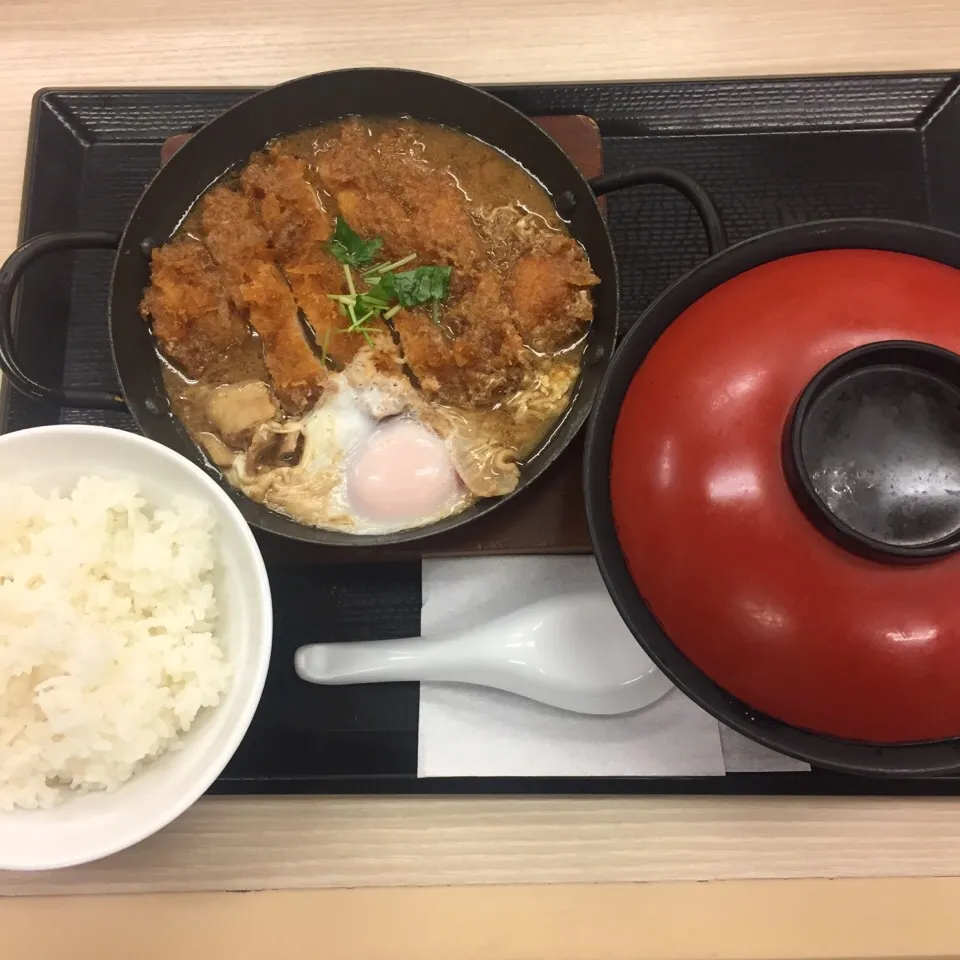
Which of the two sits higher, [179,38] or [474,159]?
[179,38]

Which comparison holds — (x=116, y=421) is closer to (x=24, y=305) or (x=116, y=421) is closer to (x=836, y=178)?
(x=24, y=305)

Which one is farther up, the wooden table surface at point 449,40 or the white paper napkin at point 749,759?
the wooden table surface at point 449,40

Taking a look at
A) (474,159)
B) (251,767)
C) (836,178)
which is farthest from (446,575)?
(836,178)

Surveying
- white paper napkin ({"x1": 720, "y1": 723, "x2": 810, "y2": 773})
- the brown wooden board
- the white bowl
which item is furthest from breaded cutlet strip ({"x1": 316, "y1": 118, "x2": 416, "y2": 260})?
white paper napkin ({"x1": 720, "y1": 723, "x2": 810, "y2": 773})

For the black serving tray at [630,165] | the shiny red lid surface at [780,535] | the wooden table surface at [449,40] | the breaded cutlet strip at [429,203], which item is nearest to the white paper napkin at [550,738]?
the black serving tray at [630,165]

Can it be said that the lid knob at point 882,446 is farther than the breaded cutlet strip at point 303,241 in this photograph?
No

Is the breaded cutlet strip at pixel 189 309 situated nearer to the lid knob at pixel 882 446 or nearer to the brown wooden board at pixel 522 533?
the brown wooden board at pixel 522 533

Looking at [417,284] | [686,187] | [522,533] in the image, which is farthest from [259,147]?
[522,533]
